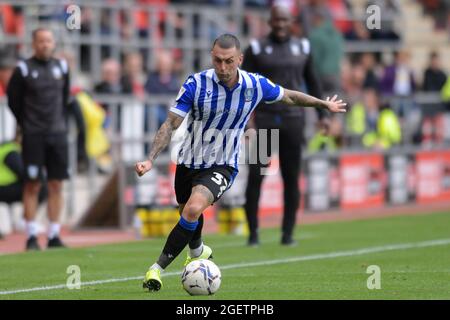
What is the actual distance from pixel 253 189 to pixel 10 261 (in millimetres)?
2892

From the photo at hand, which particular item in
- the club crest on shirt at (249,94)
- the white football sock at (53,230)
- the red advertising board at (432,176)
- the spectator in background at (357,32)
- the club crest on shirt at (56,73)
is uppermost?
the spectator in background at (357,32)

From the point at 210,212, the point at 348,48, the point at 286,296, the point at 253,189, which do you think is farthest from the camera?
the point at 348,48

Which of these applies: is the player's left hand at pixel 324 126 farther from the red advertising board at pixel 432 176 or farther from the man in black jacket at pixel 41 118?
the red advertising board at pixel 432 176

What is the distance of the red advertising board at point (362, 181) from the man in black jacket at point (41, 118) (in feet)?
25.2

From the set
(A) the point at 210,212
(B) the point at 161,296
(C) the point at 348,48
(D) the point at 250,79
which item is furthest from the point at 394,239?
(C) the point at 348,48

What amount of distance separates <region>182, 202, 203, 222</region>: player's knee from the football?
376mm

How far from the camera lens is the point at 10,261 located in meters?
12.6

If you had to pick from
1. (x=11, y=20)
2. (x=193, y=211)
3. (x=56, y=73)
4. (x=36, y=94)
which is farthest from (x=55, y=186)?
(x=11, y=20)

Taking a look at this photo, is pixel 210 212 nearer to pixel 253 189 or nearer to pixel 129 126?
pixel 129 126

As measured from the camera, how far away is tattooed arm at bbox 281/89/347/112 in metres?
10.3

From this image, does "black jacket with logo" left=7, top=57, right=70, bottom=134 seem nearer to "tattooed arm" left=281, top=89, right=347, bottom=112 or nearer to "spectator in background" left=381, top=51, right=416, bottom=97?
"tattooed arm" left=281, top=89, right=347, bottom=112

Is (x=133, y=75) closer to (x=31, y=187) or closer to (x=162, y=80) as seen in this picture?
(x=162, y=80)

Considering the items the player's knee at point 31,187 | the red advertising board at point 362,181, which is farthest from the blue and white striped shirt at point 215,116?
the red advertising board at point 362,181

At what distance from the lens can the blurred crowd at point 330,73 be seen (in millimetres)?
20406
